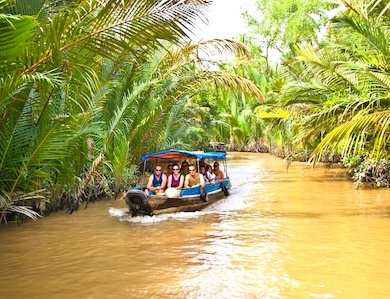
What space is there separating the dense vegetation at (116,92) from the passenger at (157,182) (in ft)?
3.02

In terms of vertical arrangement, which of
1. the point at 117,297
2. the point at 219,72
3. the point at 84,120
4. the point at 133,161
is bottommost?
the point at 117,297

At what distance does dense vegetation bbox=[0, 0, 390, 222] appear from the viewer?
5.81 m

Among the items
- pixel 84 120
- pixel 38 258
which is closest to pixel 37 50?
pixel 38 258

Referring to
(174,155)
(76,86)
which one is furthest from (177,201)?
(76,86)

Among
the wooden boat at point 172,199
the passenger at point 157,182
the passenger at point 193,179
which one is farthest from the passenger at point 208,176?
the passenger at point 157,182

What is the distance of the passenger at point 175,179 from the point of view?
41.6 ft

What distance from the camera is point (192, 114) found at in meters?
23.1

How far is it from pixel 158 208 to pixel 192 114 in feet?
39.1

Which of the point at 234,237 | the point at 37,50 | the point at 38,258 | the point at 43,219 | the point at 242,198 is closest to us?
the point at 37,50

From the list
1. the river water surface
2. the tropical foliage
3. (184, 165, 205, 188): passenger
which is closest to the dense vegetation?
the tropical foliage

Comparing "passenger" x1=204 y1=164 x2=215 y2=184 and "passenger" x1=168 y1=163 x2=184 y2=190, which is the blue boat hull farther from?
"passenger" x1=204 y1=164 x2=215 y2=184

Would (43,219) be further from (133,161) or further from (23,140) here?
(133,161)

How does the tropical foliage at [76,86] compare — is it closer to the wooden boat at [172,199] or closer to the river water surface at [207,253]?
the river water surface at [207,253]

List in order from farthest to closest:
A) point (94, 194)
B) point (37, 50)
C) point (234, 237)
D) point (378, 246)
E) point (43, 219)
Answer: point (94, 194)
point (43, 219)
point (234, 237)
point (378, 246)
point (37, 50)
